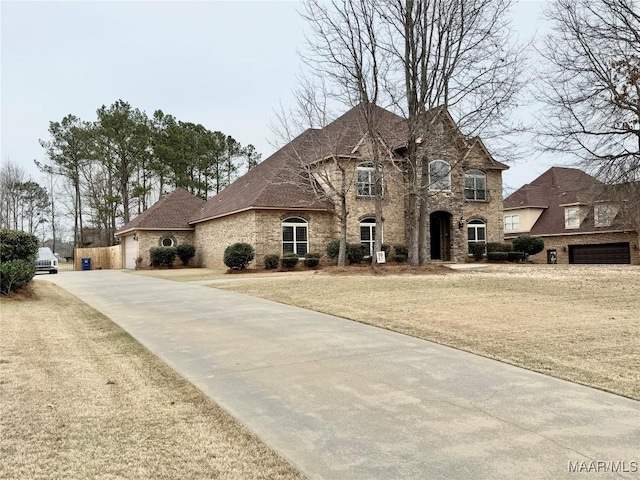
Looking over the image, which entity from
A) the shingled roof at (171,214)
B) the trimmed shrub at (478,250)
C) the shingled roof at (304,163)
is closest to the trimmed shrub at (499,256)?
the trimmed shrub at (478,250)

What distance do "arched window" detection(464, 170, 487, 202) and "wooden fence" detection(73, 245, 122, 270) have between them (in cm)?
2571

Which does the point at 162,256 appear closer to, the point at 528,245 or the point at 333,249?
the point at 333,249

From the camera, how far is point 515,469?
3344 mm

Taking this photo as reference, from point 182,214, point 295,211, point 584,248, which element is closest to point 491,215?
point 584,248

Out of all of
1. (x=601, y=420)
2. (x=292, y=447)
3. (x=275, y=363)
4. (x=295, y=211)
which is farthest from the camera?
(x=295, y=211)

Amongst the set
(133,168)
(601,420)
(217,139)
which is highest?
(217,139)

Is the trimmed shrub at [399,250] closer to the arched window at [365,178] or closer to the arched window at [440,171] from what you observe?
the arched window at [365,178]

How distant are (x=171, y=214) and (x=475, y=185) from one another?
68.0 ft

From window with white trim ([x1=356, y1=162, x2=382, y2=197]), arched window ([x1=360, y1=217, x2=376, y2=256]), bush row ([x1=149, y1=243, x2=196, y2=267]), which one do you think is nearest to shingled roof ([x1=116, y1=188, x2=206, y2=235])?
bush row ([x1=149, y1=243, x2=196, y2=267])

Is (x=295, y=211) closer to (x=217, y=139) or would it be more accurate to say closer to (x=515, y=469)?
(x=515, y=469)

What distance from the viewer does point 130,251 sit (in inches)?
1407

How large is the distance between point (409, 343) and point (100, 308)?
26.1ft

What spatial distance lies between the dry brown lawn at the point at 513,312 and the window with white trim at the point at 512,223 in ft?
80.2

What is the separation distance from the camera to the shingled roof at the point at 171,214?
33.3 meters
